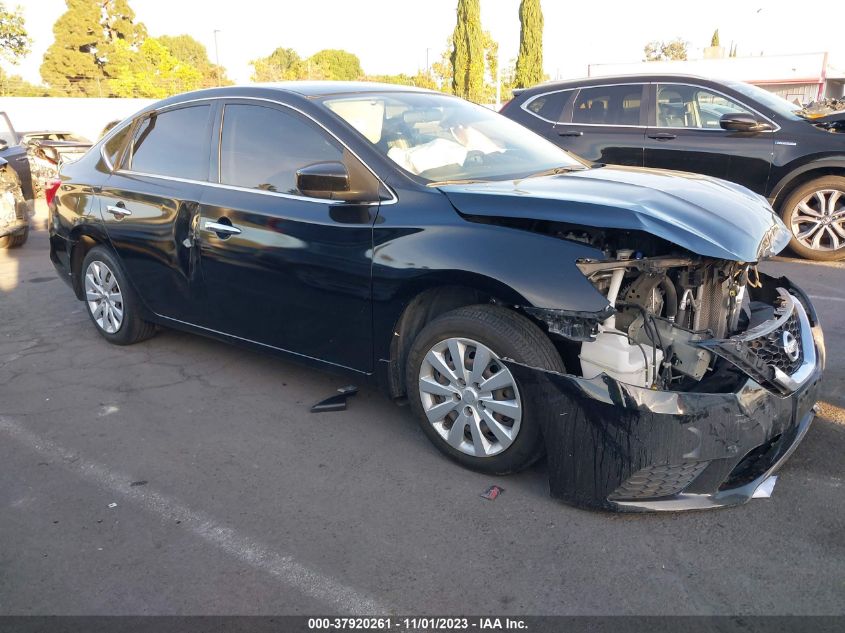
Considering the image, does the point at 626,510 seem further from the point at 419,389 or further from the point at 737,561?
the point at 419,389

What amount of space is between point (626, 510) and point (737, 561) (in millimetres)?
429

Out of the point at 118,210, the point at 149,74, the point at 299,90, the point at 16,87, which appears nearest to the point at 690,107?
the point at 299,90

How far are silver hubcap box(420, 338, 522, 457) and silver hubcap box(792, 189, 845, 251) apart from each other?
210 inches

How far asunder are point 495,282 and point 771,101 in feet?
19.0

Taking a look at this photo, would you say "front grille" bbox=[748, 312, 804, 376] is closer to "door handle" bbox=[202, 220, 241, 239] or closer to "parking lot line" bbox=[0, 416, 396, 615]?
"parking lot line" bbox=[0, 416, 396, 615]

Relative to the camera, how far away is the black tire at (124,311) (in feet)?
16.4

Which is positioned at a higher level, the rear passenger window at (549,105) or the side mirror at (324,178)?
the rear passenger window at (549,105)

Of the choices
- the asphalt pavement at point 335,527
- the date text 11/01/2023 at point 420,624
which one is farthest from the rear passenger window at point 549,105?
the date text 11/01/2023 at point 420,624

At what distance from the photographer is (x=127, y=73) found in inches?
1668

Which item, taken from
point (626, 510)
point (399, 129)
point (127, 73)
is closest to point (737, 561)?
point (626, 510)

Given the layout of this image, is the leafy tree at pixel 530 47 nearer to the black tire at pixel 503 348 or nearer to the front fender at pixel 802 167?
the front fender at pixel 802 167

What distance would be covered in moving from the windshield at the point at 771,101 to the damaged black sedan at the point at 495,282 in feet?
12.8

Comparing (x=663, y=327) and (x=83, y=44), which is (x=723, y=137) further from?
(x=83, y=44)

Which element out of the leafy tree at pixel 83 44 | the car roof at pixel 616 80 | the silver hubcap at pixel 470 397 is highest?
the leafy tree at pixel 83 44
